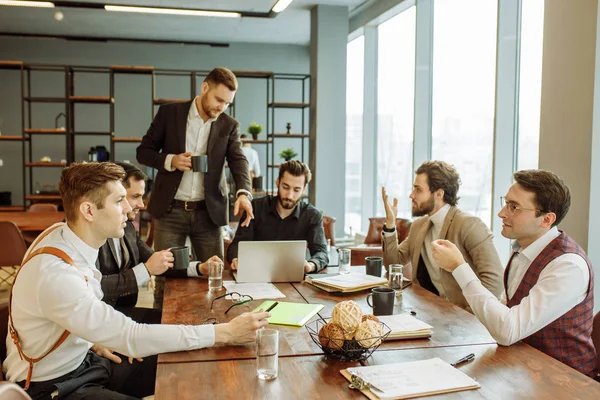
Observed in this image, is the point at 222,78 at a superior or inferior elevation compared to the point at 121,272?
superior

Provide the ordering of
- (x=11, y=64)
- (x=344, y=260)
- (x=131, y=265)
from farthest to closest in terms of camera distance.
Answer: (x=11, y=64)
(x=344, y=260)
(x=131, y=265)

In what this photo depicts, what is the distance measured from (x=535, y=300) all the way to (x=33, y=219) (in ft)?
18.3

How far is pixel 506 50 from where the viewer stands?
4809 millimetres

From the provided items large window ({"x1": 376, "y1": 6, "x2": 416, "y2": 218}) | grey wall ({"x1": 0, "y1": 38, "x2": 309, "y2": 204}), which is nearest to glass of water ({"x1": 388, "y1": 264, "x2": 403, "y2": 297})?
large window ({"x1": 376, "y1": 6, "x2": 416, "y2": 218})

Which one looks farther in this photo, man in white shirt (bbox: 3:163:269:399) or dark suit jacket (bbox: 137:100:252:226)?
dark suit jacket (bbox: 137:100:252:226)

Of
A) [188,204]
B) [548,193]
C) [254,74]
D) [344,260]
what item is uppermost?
[254,74]

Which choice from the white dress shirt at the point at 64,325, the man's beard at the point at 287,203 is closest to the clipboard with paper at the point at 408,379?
the white dress shirt at the point at 64,325

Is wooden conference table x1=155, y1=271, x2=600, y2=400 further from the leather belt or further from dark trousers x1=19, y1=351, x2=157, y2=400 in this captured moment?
the leather belt

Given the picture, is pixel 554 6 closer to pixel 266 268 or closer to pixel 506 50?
pixel 506 50

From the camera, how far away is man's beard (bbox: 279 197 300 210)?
3512 mm

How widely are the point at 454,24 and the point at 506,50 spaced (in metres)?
1.14

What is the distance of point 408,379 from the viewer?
155cm

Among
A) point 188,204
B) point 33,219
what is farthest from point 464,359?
point 33,219

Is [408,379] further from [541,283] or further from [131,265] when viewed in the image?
[131,265]
